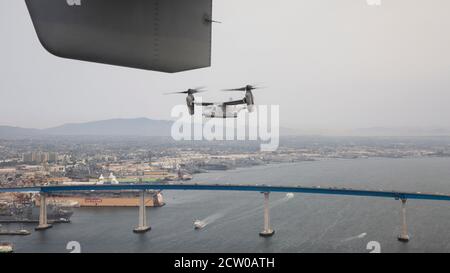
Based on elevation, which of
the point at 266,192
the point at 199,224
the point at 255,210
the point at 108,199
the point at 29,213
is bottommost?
the point at 29,213

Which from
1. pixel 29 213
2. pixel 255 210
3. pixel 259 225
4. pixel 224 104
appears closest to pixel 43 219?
pixel 29 213

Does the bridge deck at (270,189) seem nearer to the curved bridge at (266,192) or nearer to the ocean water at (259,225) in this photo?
the curved bridge at (266,192)

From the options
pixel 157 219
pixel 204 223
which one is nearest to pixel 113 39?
pixel 204 223

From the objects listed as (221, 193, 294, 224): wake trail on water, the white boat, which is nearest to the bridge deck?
(221, 193, 294, 224): wake trail on water

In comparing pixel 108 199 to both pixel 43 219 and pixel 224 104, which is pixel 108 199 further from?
pixel 224 104

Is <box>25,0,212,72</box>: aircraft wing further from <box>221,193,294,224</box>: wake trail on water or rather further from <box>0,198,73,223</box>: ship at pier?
<box>0,198,73,223</box>: ship at pier

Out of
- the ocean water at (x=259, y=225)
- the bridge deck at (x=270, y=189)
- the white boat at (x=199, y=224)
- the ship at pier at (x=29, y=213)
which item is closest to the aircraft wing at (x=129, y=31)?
the ocean water at (x=259, y=225)
